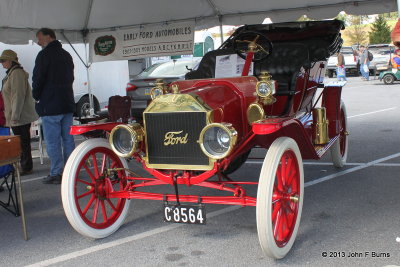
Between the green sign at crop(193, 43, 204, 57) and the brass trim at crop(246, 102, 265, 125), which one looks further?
the green sign at crop(193, 43, 204, 57)

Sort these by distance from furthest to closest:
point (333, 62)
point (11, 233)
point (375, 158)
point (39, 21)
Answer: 1. point (333, 62)
2. point (39, 21)
3. point (375, 158)
4. point (11, 233)

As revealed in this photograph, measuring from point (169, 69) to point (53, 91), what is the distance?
527 cm

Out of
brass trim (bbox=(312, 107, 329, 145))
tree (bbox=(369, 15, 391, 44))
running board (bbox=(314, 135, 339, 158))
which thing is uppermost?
tree (bbox=(369, 15, 391, 44))

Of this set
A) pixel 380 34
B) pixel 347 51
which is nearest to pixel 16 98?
pixel 347 51

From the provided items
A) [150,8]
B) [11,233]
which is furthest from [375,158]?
[11,233]

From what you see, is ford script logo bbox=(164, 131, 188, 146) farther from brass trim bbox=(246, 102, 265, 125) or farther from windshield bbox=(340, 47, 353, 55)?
windshield bbox=(340, 47, 353, 55)

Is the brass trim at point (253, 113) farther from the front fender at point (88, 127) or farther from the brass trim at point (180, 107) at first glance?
the front fender at point (88, 127)

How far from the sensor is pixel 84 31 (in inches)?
301

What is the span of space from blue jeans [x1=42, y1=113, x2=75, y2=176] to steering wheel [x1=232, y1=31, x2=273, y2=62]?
234cm

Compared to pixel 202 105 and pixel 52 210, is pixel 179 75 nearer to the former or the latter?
pixel 52 210

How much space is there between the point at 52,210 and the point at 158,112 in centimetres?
191

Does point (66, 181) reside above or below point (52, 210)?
above

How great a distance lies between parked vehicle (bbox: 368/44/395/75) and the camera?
21.3 metres

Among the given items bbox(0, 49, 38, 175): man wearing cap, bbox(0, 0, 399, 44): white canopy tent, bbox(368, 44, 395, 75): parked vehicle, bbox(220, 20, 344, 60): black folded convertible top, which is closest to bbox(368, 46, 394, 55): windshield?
bbox(368, 44, 395, 75): parked vehicle
